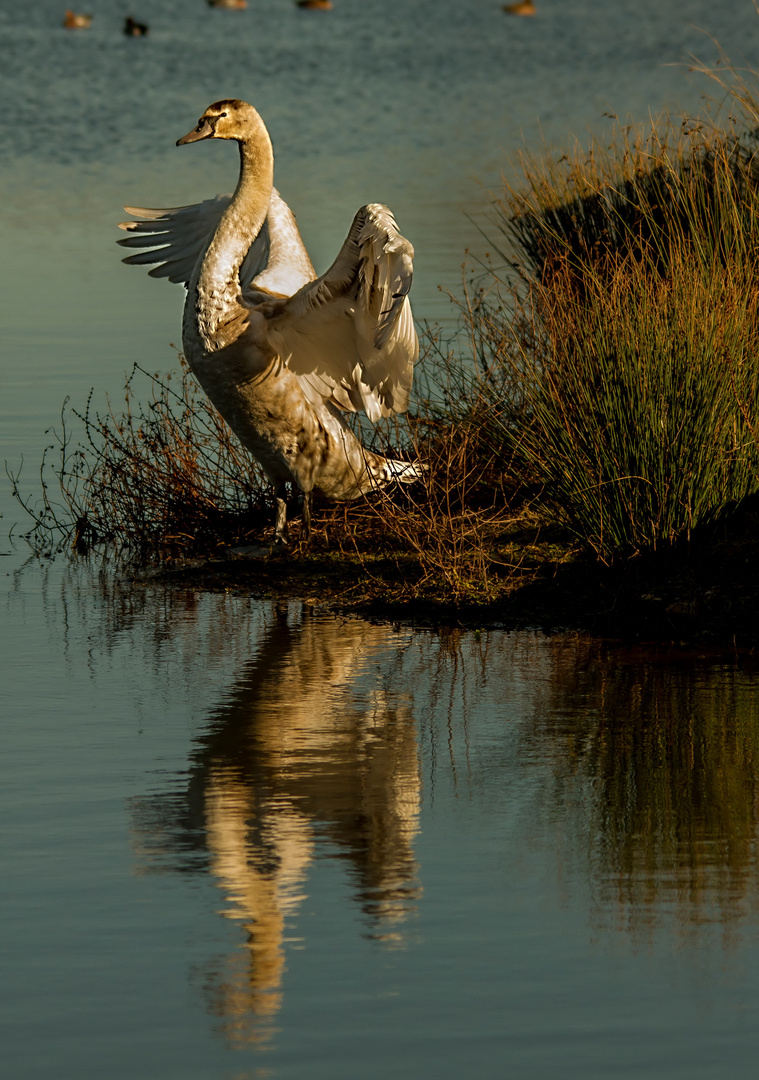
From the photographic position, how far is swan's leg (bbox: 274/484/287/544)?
9.98 metres

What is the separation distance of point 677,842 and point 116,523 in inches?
219

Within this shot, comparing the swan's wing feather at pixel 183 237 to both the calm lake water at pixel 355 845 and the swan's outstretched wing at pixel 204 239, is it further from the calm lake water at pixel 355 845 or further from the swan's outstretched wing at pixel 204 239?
the calm lake water at pixel 355 845

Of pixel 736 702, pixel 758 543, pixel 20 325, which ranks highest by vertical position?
pixel 20 325

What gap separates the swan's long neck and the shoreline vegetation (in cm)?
103

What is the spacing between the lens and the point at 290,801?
5.90 meters

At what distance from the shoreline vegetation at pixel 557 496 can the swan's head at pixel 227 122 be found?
63.5 inches

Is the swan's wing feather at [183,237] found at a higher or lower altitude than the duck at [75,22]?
lower

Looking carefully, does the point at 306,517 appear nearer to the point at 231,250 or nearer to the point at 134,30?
the point at 231,250

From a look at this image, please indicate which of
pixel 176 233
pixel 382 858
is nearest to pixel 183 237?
pixel 176 233

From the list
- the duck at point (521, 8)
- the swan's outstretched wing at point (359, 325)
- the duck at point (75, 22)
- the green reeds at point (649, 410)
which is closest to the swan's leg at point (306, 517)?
the swan's outstretched wing at point (359, 325)

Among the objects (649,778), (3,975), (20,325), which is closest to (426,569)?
(649,778)

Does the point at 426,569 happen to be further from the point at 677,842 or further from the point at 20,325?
the point at 20,325

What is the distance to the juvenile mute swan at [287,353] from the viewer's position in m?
9.30

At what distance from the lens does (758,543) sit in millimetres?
8648
